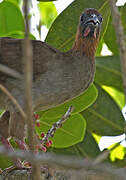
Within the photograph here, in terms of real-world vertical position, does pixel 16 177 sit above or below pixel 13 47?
below

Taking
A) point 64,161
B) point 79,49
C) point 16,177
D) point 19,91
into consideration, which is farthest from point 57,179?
point 64,161

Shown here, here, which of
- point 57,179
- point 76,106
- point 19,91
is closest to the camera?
point 57,179

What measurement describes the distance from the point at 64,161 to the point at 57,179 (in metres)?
1.48

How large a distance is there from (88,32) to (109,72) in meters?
0.39

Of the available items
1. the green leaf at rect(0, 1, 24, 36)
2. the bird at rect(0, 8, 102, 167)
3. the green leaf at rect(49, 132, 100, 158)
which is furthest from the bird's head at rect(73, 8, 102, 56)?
the green leaf at rect(49, 132, 100, 158)

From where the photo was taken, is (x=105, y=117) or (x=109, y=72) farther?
(x=105, y=117)

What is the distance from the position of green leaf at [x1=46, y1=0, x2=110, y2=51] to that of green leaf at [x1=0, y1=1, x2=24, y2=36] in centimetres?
32

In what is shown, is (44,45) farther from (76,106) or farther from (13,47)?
(76,106)

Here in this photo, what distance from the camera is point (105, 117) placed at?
3.34 m

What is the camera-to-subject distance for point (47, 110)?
3.20 metres

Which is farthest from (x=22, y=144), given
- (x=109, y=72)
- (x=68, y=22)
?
(x=68, y=22)

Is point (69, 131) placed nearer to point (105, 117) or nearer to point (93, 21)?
point (105, 117)

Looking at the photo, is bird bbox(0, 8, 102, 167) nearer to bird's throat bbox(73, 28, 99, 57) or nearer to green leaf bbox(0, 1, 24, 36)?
bird's throat bbox(73, 28, 99, 57)

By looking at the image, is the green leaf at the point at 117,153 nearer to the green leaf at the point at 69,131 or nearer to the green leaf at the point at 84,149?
the green leaf at the point at 84,149
